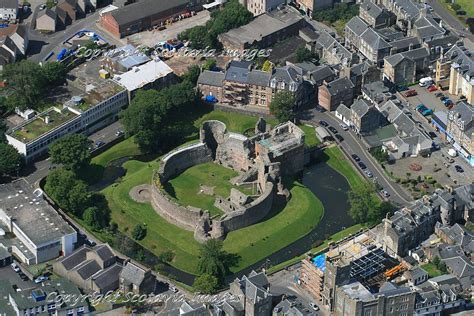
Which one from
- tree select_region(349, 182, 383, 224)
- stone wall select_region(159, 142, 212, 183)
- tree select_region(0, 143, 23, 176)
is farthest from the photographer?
stone wall select_region(159, 142, 212, 183)

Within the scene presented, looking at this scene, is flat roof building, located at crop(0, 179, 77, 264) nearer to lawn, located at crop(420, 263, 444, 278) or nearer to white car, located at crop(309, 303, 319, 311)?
white car, located at crop(309, 303, 319, 311)

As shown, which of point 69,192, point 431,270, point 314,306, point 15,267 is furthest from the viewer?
point 69,192

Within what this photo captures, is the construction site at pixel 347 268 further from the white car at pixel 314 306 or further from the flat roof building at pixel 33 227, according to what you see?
the flat roof building at pixel 33 227

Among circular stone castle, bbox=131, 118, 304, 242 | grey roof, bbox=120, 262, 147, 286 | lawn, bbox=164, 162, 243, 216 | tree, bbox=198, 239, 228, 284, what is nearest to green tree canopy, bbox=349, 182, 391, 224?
circular stone castle, bbox=131, 118, 304, 242

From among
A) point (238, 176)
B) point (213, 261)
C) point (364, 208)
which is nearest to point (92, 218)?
point (213, 261)

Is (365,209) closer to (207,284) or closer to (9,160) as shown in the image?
(207,284)

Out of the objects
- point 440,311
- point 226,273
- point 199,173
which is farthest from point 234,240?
point 440,311

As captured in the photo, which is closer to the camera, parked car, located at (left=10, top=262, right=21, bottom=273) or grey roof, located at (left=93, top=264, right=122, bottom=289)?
grey roof, located at (left=93, top=264, right=122, bottom=289)
